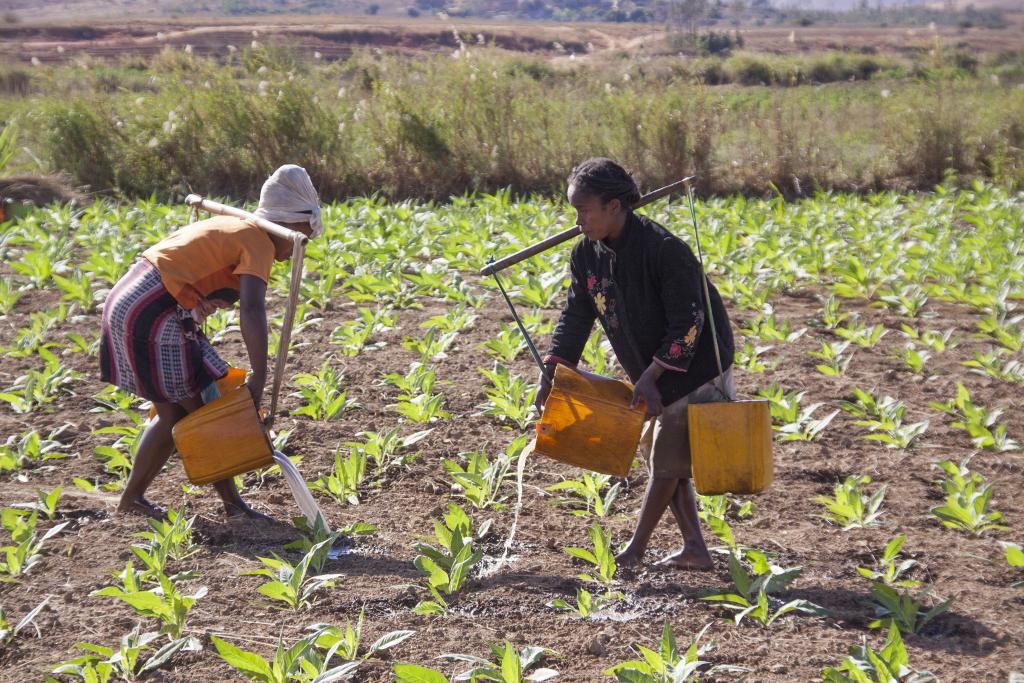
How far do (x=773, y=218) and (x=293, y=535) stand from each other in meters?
6.48

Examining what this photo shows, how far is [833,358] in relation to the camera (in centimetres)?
541

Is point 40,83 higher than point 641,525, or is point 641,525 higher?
point 40,83

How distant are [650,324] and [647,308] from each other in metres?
0.06

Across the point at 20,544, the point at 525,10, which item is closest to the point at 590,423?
the point at 20,544

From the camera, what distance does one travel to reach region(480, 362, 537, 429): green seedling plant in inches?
179

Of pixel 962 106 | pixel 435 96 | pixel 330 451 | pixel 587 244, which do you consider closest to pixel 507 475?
pixel 330 451

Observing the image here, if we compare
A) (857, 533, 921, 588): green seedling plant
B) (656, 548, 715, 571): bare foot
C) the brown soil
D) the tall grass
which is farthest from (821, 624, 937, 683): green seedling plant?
the tall grass

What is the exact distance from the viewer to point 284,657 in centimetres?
255

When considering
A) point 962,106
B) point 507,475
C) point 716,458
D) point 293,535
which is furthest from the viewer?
point 962,106

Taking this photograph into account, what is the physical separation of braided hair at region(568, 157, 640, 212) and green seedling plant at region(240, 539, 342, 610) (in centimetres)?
131

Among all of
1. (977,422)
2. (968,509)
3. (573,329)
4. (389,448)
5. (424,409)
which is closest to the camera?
(573,329)

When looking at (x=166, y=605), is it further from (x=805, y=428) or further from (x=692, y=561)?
(x=805, y=428)

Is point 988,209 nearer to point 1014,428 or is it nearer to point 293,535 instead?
point 1014,428

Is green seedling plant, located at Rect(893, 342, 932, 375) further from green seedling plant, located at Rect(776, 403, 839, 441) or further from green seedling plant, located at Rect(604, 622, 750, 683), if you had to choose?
green seedling plant, located at Rect(604, 622, 750, 683)
